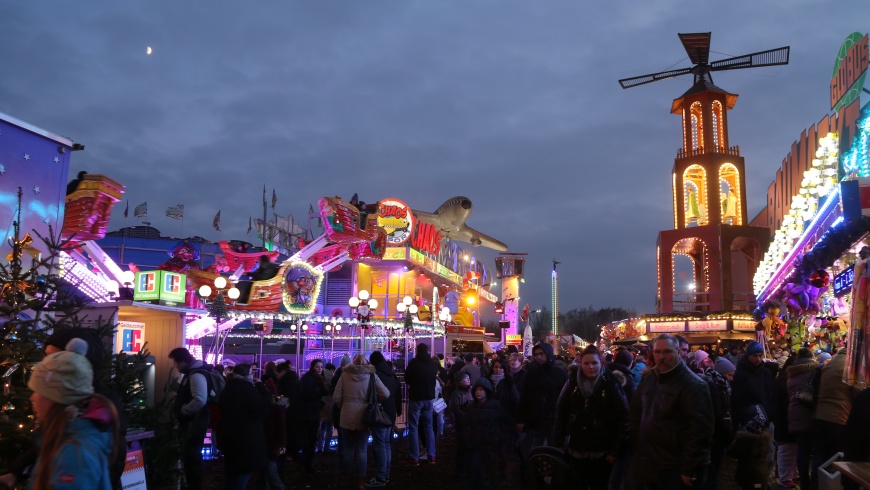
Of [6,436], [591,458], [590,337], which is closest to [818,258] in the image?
[591,458]

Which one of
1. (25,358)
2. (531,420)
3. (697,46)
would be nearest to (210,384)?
(25,358)

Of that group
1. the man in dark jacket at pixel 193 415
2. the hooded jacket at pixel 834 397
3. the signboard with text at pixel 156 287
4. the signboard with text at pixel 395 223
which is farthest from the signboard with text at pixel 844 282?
the signboard with text at pixel 395 223

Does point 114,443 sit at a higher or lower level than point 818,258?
lower

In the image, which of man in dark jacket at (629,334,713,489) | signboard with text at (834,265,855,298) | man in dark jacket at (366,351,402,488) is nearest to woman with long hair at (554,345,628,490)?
man in dark jacket at (629,334,713,489)

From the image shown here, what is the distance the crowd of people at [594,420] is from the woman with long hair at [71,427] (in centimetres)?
398

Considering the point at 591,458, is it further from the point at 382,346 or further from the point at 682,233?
the point at 682,233

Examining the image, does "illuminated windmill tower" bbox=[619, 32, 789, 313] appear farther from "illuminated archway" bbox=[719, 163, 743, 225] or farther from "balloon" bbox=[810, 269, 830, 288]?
"balloon" bbox=[810, 269, 830, 288]

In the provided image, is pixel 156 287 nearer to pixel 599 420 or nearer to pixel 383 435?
pixel 383 435

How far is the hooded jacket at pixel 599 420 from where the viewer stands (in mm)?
6480

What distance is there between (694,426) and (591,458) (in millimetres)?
1249

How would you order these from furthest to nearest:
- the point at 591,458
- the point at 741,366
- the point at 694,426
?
the point at 741,366, the point at 591,458, the point at 694,426

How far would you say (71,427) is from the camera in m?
3.38

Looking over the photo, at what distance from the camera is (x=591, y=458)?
649cm

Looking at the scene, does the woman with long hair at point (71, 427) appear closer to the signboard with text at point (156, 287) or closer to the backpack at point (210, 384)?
the backpack at point (210, 384)
